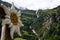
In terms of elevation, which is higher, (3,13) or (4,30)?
(3,13)

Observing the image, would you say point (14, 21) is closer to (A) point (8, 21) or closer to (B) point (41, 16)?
(A) point (8, 21)

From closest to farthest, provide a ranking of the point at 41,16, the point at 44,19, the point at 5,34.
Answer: the point at 5,34 < the point at 44,19 < the point at 41,16

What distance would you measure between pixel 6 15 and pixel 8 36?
152 millimetres

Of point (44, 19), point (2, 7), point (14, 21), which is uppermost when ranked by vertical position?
point (2, 7)

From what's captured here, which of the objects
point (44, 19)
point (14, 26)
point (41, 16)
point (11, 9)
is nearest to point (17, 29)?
point (14, 26)

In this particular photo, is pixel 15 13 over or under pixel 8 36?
over

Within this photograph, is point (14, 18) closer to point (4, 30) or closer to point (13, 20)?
point (13, 20)

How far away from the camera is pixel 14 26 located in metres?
1.63

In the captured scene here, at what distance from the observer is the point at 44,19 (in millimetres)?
135750

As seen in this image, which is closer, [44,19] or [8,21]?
[8,21]

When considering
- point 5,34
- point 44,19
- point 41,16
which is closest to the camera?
point 5,34

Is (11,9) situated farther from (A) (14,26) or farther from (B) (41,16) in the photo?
(B) (41,16)

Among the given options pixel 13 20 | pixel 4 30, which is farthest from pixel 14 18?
pixel 4 30

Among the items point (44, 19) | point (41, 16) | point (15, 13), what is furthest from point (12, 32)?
point (41, 16)
